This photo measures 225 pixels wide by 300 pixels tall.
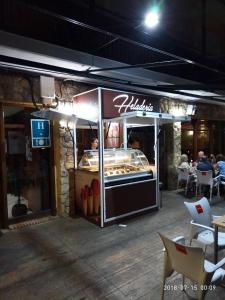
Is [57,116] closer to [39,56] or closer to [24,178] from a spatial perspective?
[39,56]

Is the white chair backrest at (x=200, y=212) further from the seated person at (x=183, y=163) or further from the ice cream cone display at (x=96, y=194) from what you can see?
the seated person at (x=183, y=163)

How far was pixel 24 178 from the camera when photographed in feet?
16.8

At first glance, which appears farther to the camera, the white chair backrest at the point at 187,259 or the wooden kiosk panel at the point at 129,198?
the wooden kiosk panel at the point at 129,198

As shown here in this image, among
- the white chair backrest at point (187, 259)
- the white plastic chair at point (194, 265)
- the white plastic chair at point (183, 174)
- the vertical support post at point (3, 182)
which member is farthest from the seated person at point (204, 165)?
the vertical support post at point (3, 182)

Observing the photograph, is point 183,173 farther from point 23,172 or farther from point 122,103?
point 23,172

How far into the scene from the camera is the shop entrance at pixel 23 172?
4.81m

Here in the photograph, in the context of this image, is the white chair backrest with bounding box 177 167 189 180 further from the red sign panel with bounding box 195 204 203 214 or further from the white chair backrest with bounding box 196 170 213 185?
the red sign panel with bounding box 195 204 203 214

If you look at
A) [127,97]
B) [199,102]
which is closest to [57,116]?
[127,97]

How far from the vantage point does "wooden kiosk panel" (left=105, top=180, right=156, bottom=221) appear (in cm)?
479

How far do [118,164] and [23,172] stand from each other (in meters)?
2.07

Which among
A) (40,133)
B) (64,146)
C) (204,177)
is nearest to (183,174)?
(204,177)

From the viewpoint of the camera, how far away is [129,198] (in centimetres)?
509

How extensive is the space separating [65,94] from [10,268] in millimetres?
3544

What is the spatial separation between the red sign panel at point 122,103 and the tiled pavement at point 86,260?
7.57 ft
